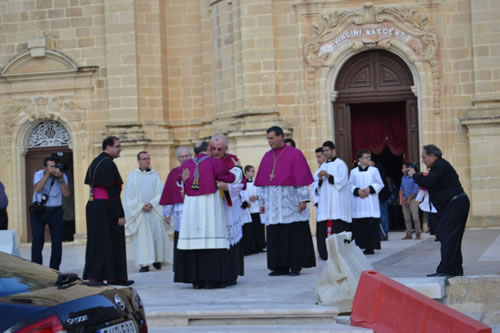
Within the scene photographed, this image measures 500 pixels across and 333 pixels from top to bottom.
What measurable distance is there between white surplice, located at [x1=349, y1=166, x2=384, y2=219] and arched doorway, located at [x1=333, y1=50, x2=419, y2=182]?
4406 millimetres

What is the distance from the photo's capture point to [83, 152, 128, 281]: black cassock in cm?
1070

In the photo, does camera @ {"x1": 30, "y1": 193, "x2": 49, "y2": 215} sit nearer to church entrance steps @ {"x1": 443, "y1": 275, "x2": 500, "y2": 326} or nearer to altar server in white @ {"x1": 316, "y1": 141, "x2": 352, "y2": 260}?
altar server in white @ {"x1": 316, "y1": 141, "x2": 352, "y2": 260}

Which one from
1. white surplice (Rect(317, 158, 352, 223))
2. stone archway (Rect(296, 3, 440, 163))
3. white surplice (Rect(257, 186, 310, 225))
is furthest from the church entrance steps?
stone archway (Rect(296, 3, 440, 163))

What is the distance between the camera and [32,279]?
5.38 m

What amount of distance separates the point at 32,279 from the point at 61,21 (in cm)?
1628

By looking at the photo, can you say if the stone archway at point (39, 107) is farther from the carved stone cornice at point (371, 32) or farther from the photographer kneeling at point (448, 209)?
the photographer kneeling at point (448, 209)

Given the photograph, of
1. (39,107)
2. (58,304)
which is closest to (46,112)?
(39,107)

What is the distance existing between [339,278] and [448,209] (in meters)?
1.92

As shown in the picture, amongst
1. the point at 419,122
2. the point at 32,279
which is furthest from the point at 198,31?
the point at 32,279

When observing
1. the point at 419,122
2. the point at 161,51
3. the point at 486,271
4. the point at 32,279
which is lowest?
the point at 486,271

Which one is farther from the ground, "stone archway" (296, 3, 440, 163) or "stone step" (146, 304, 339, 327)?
"stone archway" (296, 3, 440, 163)

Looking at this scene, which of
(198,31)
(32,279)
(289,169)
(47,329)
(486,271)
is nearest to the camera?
(47,329)

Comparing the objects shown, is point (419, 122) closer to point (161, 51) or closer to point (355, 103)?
point (355, 103)

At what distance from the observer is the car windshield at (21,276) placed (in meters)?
5.11
